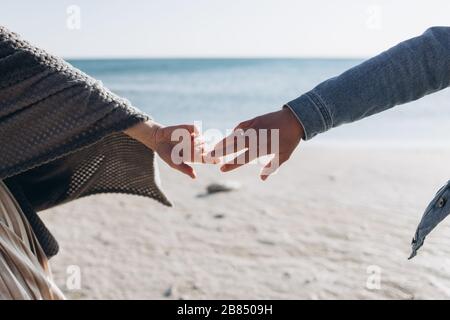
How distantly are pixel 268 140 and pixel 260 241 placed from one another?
2.63 metres

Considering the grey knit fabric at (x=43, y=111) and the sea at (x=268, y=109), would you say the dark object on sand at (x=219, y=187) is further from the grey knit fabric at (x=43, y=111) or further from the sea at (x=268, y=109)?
the sea at (x=268, y=109)

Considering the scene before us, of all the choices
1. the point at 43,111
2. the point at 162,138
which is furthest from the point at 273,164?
the point at 43,111

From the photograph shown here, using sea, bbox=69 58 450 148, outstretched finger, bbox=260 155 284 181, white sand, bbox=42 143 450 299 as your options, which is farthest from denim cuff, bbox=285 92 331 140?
sea, bbox=69 58 450 148

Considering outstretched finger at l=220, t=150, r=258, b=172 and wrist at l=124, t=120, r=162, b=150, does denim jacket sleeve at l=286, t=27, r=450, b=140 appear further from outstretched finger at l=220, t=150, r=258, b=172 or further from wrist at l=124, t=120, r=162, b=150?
wrist at l=124, t=120, r=162, b=150

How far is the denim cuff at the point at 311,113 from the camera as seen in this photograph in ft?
5.21

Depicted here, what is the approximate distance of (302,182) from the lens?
249 inches

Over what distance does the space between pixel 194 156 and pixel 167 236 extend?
2.51 metres

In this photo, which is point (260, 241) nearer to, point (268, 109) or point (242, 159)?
point (242, 159)

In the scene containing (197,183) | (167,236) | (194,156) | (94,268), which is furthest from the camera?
(197,183)

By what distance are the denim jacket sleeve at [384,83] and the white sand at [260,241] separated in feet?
6.71

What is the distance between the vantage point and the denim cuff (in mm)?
1589

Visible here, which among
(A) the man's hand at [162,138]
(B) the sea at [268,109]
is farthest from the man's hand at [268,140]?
(B) the sea at [268,109]
